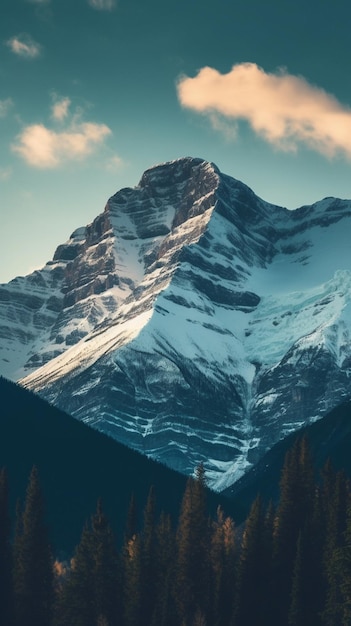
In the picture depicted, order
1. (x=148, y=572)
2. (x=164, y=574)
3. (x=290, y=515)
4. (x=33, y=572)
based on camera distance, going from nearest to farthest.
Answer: (x=33, y=572)
(x=148, y=572)
(x=164, y=574)
(x=290, y=515)

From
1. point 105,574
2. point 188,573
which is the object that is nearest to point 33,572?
point 105,574

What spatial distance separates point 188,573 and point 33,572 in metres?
18.8

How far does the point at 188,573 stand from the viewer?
163 metres

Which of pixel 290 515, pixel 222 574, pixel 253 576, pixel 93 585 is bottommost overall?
pixel 93 585

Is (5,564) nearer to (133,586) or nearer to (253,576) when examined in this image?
(133,586)

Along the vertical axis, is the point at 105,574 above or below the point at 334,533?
below

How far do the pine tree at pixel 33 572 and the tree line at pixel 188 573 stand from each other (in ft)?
0.35

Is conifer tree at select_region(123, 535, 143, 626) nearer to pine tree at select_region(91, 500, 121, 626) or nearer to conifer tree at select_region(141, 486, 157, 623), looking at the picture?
conifer tree at select_region(141, 486, 157, 623)

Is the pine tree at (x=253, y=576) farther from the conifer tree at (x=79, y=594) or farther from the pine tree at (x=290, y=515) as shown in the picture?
the conifer tree at (x=79, y=594)

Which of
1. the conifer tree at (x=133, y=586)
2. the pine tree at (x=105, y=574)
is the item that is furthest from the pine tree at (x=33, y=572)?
the conifer tree at (x=133, y=586)

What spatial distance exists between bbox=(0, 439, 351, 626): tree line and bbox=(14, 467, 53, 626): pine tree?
11 centimetres

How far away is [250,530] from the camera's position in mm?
162875

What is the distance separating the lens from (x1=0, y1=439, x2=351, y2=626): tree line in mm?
152750

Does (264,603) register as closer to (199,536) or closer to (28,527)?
(199,536)
